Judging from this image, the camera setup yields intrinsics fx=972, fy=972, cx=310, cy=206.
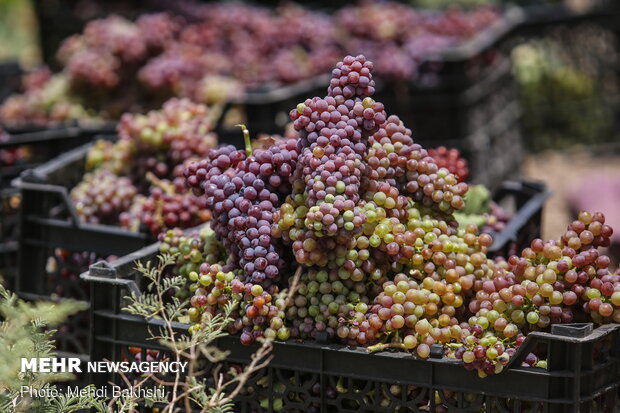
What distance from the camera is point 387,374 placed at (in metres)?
2.06

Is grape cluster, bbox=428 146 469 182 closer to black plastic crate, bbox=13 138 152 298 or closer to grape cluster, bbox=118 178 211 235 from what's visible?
grape cluster, bbox=118 178 211 235

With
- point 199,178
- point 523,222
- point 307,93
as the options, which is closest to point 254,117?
point 307,93

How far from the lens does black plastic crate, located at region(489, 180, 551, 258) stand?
2.76 meters

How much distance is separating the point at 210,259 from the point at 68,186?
123 centimetres

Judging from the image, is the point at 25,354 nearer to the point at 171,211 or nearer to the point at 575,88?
the point at 171,211

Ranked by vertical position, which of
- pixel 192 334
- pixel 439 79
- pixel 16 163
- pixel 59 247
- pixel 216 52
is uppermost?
pixel 216 52

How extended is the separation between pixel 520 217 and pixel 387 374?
106 cm

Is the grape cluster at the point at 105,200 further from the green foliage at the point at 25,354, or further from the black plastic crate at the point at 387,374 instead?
the green foliage at the point at 25,354

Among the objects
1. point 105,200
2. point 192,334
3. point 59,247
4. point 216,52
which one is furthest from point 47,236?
point 216,52

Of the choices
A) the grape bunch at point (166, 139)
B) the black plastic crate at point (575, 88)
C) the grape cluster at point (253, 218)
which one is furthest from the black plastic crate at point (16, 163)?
the black plastic crate at point (575, 88)

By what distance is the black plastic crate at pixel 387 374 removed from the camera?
1930mm

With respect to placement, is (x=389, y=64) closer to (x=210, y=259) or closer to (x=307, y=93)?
(x=307, y=93)

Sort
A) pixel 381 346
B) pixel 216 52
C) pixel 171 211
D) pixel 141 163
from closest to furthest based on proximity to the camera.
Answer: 1. pixel 381 346
2. pixel 171 211
3. pixel 141 163
4. pixel 216 52

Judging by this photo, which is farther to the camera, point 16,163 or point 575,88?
point 575,88
